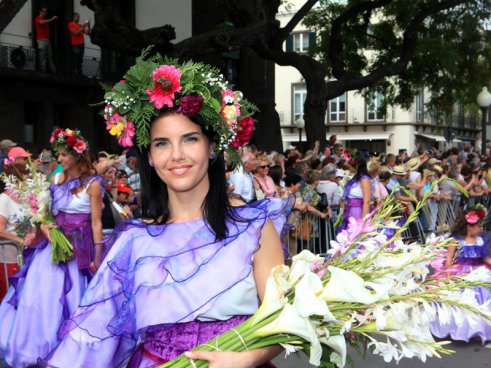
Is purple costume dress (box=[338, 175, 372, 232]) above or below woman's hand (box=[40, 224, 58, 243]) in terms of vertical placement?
below

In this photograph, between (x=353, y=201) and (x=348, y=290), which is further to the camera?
(x=353, y=201)

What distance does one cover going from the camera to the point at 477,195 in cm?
1581

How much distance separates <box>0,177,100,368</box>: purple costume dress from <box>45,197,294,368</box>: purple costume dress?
3598 millimetres

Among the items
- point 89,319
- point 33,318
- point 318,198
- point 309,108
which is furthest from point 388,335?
point 309,108

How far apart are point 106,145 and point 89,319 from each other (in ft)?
62.9

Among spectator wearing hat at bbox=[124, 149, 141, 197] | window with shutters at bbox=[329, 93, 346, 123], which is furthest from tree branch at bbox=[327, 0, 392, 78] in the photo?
window with shutters at bbox=[329, 93, 346, 123]

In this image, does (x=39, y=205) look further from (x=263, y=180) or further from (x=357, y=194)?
(x=357, y=194)

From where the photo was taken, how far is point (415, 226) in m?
12.5

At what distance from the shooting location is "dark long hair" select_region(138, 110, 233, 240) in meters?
2.75

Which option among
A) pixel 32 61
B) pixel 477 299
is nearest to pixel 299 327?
pixel 477 299

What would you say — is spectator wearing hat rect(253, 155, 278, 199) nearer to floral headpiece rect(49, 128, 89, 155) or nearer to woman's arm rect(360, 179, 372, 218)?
woman's arm rect(360, 179, 372, 218)

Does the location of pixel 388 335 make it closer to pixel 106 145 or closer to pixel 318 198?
pixel 318 198

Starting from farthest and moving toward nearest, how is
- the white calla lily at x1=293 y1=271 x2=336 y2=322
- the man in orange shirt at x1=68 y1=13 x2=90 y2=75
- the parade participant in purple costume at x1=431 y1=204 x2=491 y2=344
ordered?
1. the man in orange shirt at x1=68 y1=13 x2=90 y2=75
2. the parade participant in purple costume at x1=431 y1=204 x2=491 y2=344
3. the white calla lily at x1=293 y1=271 x2=336 y2=322

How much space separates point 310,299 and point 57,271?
4.47 meters
